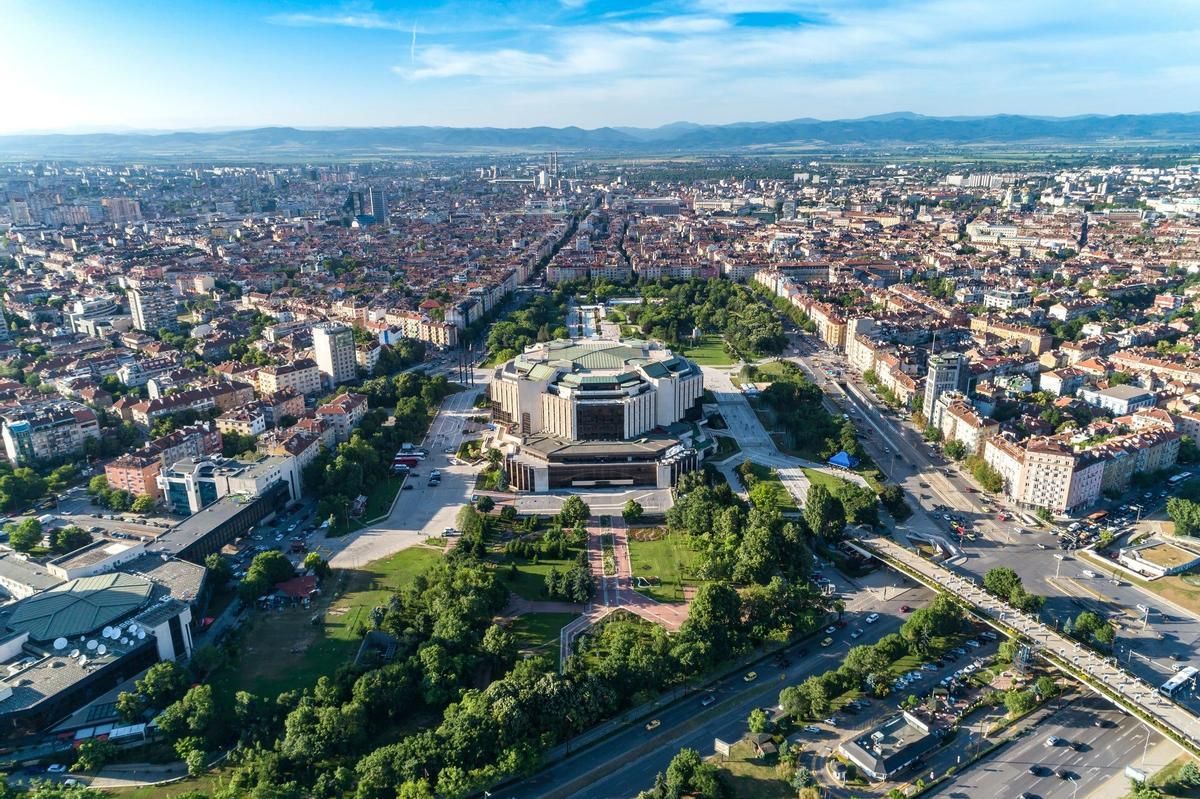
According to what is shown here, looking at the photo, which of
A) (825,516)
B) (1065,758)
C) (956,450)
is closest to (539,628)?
(825,516)

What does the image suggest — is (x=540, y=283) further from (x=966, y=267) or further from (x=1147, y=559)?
(x=1147, y=559)

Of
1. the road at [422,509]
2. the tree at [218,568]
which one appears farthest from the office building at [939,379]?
the tree at [218,568]

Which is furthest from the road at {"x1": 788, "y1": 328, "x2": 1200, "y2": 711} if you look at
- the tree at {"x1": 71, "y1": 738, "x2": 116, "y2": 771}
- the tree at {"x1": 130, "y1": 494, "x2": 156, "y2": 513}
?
the tree at {"x1": 130, "y1": 494, "x2": 156, "y2": 513}

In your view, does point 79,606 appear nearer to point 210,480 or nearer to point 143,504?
point 210,480

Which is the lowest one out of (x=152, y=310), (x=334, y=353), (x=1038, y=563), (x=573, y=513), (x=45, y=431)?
(x=1038, y=563)

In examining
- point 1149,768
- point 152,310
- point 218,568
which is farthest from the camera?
point 152,310

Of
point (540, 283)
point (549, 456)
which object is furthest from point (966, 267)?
point (549, 456)

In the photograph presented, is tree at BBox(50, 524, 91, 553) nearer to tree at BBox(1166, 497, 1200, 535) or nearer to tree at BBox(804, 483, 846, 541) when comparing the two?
tree at BBox(804, 483, 846, 541)
